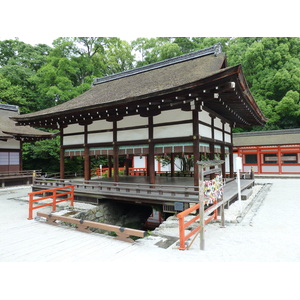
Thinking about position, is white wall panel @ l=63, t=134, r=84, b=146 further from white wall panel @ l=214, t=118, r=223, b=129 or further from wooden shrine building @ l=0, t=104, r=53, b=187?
white wall panel @ l=214, t=118, r=223, b=129

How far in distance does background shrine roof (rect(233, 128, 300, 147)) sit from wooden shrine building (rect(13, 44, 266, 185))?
933 cm

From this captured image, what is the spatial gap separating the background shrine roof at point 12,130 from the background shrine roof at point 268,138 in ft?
A: 57.4

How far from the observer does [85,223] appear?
5.55 metres

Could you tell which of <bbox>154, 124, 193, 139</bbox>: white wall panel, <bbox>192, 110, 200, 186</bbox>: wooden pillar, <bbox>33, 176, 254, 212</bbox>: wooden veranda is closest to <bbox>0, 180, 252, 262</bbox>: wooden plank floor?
<bbox>33, 176, 254, 212</bbox>: wooden veranda

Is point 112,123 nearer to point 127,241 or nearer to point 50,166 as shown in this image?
point 127,241

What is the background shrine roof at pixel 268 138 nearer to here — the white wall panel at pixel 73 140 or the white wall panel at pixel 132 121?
the white wall panel at pixel 132 121

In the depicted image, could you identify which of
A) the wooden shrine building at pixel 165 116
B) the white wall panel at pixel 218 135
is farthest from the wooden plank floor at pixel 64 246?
the white wall panel at pixel 218 135

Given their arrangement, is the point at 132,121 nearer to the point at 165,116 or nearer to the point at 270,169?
the point at 165,116

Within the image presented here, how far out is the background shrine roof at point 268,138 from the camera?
1880 cm

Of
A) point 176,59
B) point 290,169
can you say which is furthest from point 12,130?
point 290,169

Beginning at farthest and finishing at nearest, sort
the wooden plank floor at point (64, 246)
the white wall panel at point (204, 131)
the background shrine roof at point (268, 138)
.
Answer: the background shrine roof at point (268, 138)
the white wall panel at point (204, 131)
the wooden plank floor at point (64, 246)

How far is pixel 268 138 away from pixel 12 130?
22.4 m

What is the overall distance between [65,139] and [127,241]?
832 cm

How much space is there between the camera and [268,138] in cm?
2022
